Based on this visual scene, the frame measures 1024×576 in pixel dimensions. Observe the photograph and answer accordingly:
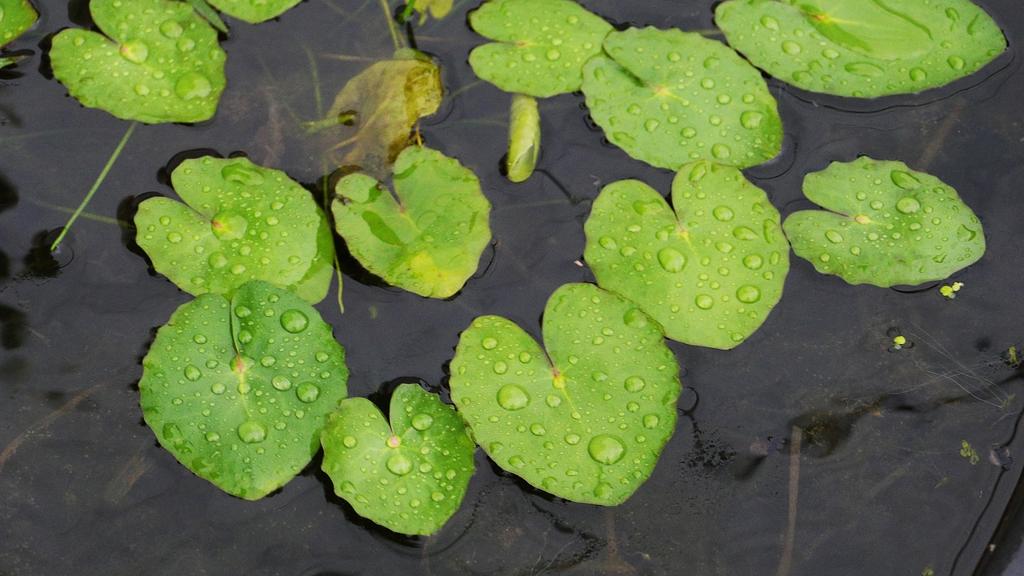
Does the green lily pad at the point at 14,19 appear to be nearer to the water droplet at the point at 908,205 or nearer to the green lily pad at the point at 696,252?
the green lily pad at the point at 696,252

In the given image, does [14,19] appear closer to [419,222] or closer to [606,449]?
[419,222]

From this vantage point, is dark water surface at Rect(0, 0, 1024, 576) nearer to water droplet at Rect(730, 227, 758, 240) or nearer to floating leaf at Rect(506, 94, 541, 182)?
floating leaf at Rect(506, 94, 541, 182)

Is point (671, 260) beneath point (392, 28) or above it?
beneath

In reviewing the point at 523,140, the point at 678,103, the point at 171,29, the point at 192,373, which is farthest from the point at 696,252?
the point at 171,29

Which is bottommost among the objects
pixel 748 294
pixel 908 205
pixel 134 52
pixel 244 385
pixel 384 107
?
pixel 244 385

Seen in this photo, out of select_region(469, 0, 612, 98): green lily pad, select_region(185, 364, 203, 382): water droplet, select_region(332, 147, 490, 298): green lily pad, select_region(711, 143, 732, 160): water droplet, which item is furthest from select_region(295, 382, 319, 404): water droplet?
select_region(711, 143, 732, 160): water droplet

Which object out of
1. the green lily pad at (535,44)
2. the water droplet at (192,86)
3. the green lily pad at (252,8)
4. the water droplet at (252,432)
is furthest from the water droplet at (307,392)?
the green lily pad at (252,8)

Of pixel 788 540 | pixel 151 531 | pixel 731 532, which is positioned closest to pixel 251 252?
pixel 151 531
